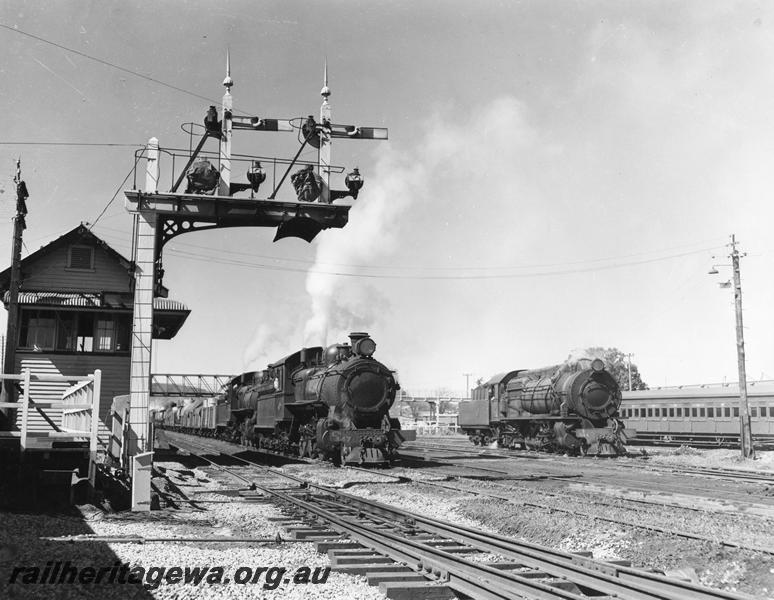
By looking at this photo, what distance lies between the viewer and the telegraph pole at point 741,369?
2752 centimetres

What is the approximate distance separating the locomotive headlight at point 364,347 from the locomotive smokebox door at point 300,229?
4.15 metres

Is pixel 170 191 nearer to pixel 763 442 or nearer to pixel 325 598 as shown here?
pixel 325 598

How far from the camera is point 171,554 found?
7855mm

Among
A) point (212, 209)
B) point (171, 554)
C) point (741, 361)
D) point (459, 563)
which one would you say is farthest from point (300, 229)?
point (741, 361)

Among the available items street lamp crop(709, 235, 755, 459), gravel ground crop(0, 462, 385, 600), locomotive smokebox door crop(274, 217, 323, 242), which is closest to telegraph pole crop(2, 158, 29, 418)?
locomotive smokebox door crop(274, 217, 323, 242)

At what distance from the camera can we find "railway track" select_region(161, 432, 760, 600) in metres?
6.59

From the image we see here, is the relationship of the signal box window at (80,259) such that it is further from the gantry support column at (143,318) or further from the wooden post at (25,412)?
the wooden post at (25,412)

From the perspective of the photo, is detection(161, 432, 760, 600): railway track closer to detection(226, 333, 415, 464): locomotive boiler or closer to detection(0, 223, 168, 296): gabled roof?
detection(226, 333, 415, 464): locomotive boiler

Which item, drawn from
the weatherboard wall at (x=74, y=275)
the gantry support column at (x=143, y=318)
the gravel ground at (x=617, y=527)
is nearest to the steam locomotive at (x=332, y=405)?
the gravel ground at (x=617, y=527)

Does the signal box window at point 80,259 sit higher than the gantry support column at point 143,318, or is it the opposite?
the signal box window at point 80,259

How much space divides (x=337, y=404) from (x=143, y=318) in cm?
675

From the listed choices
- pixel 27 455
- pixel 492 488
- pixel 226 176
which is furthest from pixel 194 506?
pixel 226 176

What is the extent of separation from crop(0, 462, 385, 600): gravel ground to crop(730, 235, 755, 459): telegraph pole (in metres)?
21.7

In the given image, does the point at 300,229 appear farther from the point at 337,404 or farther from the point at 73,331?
the point at 73,331
